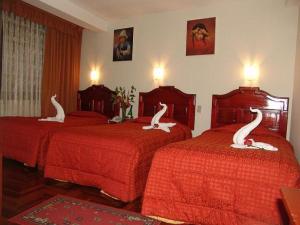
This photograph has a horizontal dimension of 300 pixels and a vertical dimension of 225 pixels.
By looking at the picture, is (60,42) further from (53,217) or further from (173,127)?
(53,217)

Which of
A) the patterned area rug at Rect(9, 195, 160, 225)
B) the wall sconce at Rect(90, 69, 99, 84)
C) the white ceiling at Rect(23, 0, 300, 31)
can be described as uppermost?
the white ceiling at Rect(23, 0, 300, 31)

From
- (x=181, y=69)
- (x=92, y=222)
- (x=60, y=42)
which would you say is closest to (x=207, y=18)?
(x=181, y=69)

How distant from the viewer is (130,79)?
14.8ft

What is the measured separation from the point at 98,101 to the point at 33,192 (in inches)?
103

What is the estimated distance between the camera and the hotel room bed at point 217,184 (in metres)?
1.61

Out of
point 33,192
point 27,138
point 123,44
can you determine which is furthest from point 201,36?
point 33,192

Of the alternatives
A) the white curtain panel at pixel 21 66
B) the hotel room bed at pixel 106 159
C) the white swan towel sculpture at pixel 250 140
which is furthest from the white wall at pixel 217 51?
the white swan towel sculpture at pixel 250 140

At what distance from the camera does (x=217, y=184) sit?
175 cm

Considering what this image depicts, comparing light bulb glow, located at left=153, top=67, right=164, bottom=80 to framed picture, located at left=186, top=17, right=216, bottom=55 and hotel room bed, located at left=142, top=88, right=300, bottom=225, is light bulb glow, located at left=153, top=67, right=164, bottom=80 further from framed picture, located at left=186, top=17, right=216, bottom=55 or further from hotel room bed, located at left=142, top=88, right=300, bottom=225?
hotel room bed, located at left=142, top=88, right=300, bottom=225

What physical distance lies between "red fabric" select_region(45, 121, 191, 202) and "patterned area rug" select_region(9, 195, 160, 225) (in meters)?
0.21

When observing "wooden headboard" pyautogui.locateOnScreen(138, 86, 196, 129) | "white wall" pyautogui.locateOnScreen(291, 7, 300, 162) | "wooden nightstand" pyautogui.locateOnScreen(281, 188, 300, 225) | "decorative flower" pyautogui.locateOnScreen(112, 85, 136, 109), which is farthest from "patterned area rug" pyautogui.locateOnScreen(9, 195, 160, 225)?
"decorative flower" pyautogui.locateOnScreen(112, 85, 136, 109)

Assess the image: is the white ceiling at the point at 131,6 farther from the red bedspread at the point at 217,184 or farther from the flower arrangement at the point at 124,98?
the red bedspread at the point at 217,184

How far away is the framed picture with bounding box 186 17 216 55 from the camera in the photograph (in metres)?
3.75

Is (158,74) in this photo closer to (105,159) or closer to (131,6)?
(131,6)
